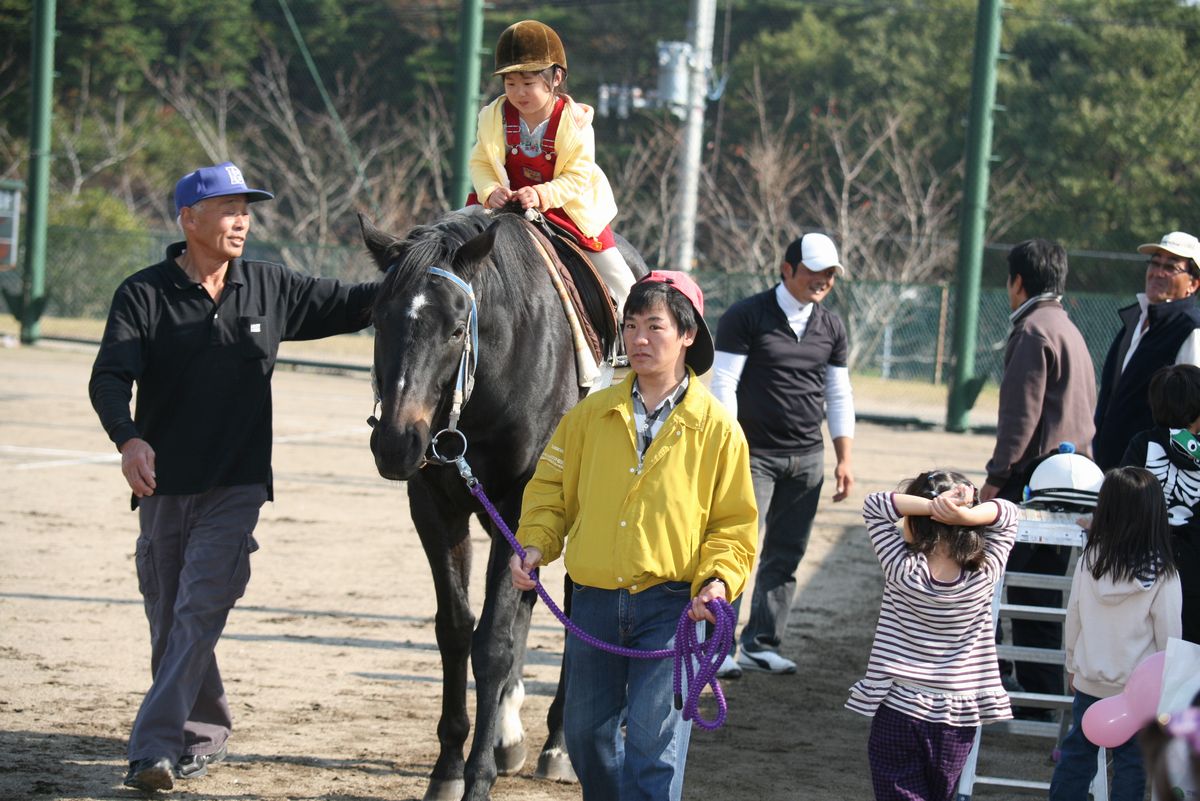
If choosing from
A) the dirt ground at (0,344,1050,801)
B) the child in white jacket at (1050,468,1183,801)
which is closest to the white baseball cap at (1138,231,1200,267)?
the child in white jacket at (1050,468,1183,801)

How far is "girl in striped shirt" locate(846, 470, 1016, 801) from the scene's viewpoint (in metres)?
3.93

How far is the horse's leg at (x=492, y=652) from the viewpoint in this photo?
4562mm

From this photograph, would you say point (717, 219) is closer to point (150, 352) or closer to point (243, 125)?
point (243, 125)

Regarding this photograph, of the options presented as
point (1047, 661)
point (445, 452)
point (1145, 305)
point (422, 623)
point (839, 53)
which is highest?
point (839, 53)

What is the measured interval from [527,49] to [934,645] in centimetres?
282

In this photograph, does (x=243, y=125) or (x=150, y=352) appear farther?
(x=243, y=125)

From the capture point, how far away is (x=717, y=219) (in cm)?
3281

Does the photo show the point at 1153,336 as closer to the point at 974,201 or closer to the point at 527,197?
the point at 527,197

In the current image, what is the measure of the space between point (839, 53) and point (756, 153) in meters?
7.92

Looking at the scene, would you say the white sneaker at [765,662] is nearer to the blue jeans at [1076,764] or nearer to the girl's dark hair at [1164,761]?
the blue jeans at [1076,764]

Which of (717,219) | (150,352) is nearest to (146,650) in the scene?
(150,352)

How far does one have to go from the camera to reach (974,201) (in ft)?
54.6

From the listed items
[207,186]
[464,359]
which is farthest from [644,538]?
[207,186]

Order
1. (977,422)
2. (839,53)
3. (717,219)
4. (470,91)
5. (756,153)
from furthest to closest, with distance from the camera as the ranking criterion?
(839,53) < (717,219) < (756,153) < (977,422) < (470,91)
